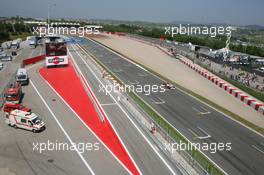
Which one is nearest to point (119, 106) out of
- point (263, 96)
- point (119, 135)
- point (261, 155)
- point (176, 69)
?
point (119, 135)

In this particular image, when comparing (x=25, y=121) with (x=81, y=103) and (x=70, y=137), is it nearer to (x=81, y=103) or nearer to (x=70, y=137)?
(x=70, y=137)

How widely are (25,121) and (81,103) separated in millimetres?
9194

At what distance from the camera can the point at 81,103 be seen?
35.4 metres

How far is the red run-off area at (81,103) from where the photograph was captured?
23.7 meters

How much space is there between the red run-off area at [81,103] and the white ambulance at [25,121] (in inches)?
192

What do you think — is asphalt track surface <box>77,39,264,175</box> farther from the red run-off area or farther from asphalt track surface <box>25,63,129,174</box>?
asphalt track surface <box>25,63,129,174</box>

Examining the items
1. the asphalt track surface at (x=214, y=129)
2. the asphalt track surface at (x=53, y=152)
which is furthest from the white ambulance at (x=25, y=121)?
the asphalt track surface at (x=214, y=129)

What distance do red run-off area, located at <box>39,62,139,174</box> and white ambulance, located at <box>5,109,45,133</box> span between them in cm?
488

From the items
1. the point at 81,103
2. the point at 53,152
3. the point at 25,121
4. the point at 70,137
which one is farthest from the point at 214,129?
the point at 25,121

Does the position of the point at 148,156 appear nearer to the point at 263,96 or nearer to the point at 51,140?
the point at 51,140

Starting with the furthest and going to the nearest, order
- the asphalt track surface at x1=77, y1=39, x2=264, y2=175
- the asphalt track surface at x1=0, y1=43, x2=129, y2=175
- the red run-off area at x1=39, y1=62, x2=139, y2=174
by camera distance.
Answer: the red run-off area at x1=39, y1=62, x2=139, y2=174 < the asphalt track surface at x1=77, y1=39, x2=264, y2=175 < the asphalt track surface at x1=0, y1=43, x2=129, y2=175

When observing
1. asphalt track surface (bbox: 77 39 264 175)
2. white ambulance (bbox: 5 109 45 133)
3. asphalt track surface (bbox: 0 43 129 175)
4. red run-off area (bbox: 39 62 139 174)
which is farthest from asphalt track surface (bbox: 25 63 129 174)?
asphalt track surface (bbox: 77 39 264 175)

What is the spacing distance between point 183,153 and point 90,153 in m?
7.57

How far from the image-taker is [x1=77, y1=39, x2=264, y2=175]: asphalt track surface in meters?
22.0
